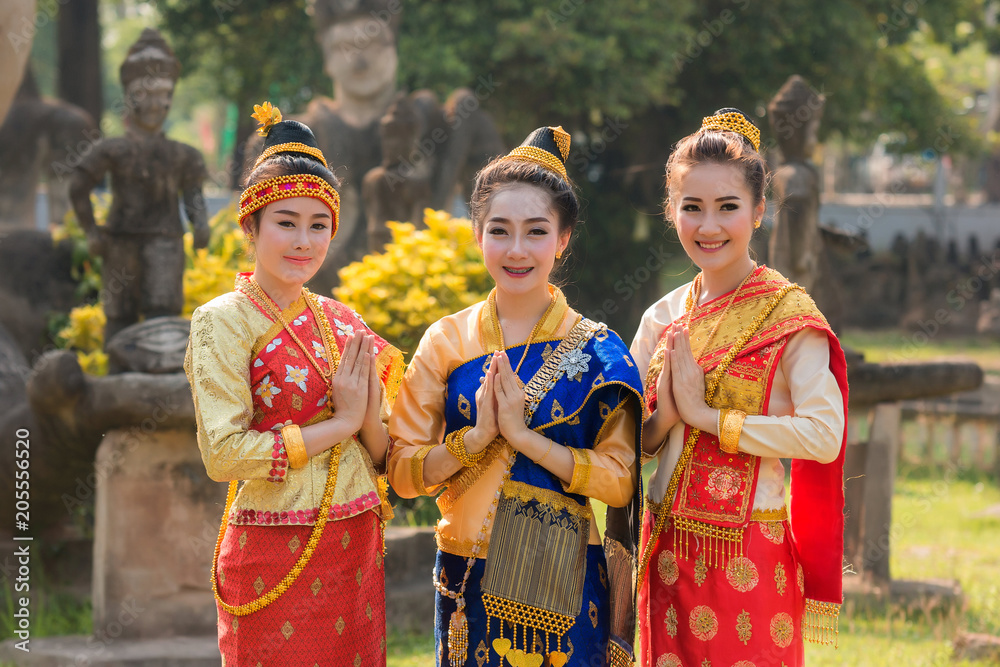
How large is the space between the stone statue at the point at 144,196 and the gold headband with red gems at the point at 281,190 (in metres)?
2.37

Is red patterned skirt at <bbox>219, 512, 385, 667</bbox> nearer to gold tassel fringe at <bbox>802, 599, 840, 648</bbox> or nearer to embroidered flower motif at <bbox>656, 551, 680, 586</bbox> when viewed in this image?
embroidered flower motif at <bbox>656, 551, 680, 586</bbox>

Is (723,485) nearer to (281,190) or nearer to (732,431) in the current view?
(732,431)

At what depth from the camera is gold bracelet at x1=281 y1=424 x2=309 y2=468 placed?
222 cm

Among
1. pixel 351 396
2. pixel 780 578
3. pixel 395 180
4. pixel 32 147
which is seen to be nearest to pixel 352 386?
pixel 351 396

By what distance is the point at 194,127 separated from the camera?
149 feet

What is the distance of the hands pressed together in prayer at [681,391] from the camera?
7.77ft

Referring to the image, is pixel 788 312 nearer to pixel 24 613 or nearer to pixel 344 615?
pixel 344 615

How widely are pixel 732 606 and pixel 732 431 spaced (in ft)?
1.44

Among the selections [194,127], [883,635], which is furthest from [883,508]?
[194,127]

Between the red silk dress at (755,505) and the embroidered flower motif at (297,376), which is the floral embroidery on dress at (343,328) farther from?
the red silk dress at (755,505)

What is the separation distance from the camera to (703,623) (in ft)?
7.82

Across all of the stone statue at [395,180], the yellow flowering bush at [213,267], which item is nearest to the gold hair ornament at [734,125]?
the yellow flowering bush at [213,267]

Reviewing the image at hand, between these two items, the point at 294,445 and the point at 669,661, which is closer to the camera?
the point at 294,445

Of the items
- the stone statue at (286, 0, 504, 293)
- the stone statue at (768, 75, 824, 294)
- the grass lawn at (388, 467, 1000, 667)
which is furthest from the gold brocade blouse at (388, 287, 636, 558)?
the stone statue at (286, 0, 504, 293)
